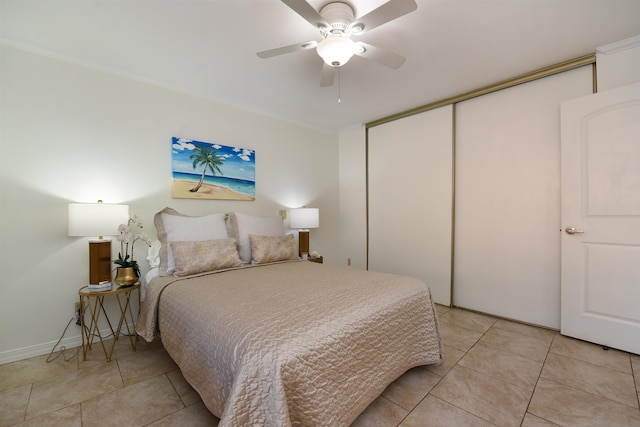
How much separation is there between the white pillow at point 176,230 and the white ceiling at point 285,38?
1.34 m

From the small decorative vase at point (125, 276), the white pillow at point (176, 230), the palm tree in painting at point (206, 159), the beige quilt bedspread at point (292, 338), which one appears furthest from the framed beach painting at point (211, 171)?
the beige quilt bedspread at point (292, 338)

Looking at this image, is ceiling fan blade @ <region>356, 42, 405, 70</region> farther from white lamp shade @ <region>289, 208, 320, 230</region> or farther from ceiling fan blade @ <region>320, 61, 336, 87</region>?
white lamp shade @ <region>289, 208, 320, 230</region>

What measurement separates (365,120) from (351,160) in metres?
0.64

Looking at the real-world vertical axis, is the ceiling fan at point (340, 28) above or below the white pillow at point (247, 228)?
above

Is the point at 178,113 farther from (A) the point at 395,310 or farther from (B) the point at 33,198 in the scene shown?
(A) the point at 395,310

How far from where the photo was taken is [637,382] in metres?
1.70

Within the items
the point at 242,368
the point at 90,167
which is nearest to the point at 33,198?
the point at 90,167

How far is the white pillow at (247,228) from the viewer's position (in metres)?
2.71

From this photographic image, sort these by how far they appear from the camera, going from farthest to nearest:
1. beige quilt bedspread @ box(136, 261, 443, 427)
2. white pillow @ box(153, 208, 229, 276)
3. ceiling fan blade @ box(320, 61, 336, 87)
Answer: white pillow @ box(153, 208, 229, 276) < ceiling fan blade @ box(320, 61, 336, 87) < beige quilt bedspread @ box(136, 261, 443, 427)

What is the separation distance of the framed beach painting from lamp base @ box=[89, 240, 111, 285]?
753mm

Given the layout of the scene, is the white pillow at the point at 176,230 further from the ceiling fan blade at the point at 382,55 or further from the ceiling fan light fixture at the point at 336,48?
the ceiling fan blade at the point at 382,55

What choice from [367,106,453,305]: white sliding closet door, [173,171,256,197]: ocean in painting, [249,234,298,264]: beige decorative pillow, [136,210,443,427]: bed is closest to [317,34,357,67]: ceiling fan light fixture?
[136,210,443,427]: bed

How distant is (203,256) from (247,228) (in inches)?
24.3

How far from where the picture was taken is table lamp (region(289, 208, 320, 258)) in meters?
3.30
